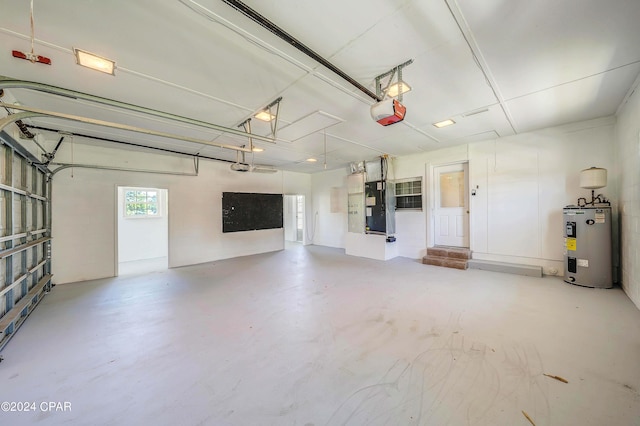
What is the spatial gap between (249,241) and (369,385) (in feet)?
19.8

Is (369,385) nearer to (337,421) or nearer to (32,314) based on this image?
(337,421)

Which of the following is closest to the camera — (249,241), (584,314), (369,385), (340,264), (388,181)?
(369,385)

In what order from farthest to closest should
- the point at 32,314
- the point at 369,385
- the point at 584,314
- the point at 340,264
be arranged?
the point at 340,264
the point at 32,314
the point at 584,314
the point at 369,385

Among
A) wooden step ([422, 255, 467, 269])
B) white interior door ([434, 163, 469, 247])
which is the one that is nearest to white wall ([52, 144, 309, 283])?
wooden step ([422, 255, 467, 269])

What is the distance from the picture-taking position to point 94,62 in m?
Answer: 2.19

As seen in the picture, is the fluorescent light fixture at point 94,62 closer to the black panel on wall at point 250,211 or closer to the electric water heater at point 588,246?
the black panel on wall at point 250,211

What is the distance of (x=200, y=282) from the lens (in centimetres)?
440

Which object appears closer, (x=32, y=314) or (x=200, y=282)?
(x=32, y=314)

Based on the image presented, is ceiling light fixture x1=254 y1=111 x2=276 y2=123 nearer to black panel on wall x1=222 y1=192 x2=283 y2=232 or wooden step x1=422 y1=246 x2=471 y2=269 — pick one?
black panel on wall x1=222 y1=192 x2=283 y2=232

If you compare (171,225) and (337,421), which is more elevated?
(171,225)

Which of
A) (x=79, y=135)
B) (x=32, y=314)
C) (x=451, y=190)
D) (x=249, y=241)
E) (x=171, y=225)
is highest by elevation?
(x=79, y=135)

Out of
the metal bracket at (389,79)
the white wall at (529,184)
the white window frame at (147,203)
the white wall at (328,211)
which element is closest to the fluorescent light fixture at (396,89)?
the metal bracket at (389,79)

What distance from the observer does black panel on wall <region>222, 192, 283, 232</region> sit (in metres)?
6.61

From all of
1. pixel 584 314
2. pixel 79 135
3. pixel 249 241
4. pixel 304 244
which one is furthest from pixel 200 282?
pixel 584 314
